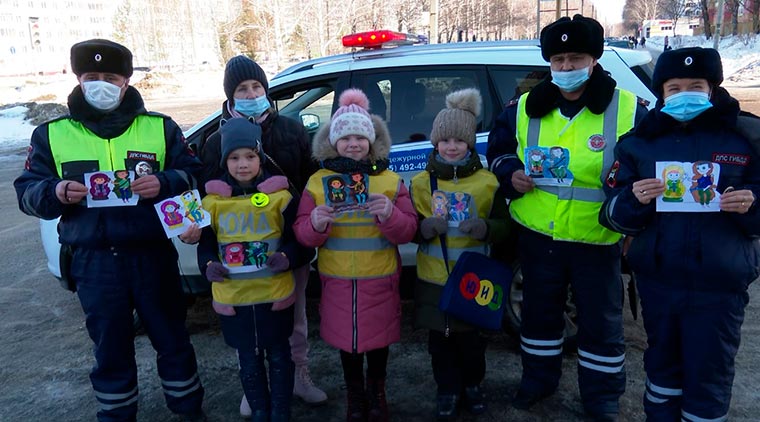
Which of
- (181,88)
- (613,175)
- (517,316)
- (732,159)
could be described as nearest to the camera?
(732,159)

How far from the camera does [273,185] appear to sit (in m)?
2.85

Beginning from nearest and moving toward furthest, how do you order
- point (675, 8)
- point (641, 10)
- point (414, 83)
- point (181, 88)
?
1. point (414, 83)
2. point (181, 88)
3. point (675, 8)
4. point (641, 10)

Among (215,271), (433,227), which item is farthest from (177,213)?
(433,227)

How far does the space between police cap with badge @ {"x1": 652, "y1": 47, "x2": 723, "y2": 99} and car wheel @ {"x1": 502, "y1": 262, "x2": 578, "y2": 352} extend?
5.75 ft

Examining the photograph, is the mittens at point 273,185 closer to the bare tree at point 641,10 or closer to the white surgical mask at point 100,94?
the white surgical mask at point 100,94

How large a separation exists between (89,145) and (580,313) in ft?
8.58

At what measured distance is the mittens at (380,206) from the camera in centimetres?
269

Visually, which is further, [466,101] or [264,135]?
[264,135]

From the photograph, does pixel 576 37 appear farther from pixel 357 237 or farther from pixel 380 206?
pixel 357 237

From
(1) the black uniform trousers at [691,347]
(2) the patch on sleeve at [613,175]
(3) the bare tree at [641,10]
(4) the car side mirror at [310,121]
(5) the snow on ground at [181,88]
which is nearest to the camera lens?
(1) the black uniform trousers at [691,347]

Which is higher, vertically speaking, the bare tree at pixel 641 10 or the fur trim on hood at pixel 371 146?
the bare tree at pixel 641 10

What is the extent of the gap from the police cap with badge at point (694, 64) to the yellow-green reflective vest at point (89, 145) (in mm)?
2405

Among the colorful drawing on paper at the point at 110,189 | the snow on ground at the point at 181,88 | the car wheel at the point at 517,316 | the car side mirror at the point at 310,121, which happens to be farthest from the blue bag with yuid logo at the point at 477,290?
the snow on ground at the point at 181,88

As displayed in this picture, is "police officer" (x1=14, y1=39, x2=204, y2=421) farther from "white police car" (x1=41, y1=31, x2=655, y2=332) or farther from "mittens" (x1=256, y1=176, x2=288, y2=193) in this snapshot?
"white police car" (x1=41, y1=31, x2=655, y2=332)
